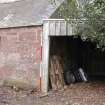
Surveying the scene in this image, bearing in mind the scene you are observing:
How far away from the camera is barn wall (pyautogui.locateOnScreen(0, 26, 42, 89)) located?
13820mm

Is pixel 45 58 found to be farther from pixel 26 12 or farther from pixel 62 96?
pixel 26 12

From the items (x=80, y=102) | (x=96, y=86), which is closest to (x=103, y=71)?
(x=96, y=86)

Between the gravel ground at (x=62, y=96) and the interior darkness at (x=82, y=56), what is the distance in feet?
5.58

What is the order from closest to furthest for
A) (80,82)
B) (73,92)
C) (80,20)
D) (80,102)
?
(80,20)
(80,102)
(73,92)
(80,82)

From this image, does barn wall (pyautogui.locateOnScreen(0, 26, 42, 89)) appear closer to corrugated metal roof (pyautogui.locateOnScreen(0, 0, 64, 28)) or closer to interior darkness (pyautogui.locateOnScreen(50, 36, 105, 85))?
corrugated metal roof (pyautogui.locateOnScreen(0, 0, 64, 28))

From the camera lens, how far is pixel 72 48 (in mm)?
16406

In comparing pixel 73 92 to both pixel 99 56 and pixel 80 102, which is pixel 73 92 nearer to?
pixel 80 102

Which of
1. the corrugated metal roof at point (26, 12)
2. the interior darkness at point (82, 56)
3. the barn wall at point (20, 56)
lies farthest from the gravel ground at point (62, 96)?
the corrugated metal roof at point (26, 12)

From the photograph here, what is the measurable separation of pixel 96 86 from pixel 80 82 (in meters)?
1.13

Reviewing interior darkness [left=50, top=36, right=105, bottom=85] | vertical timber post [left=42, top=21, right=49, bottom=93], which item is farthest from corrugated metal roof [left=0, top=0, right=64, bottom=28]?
interior darkness [left=50, top=36, right=105, bottom=85]

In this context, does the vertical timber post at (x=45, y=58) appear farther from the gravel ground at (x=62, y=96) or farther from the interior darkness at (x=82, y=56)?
the interior darkness at (x=82, y=56)

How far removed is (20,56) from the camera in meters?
14.4

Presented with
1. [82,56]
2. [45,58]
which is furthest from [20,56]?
[82,56]

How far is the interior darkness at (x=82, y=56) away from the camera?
15258 mm
